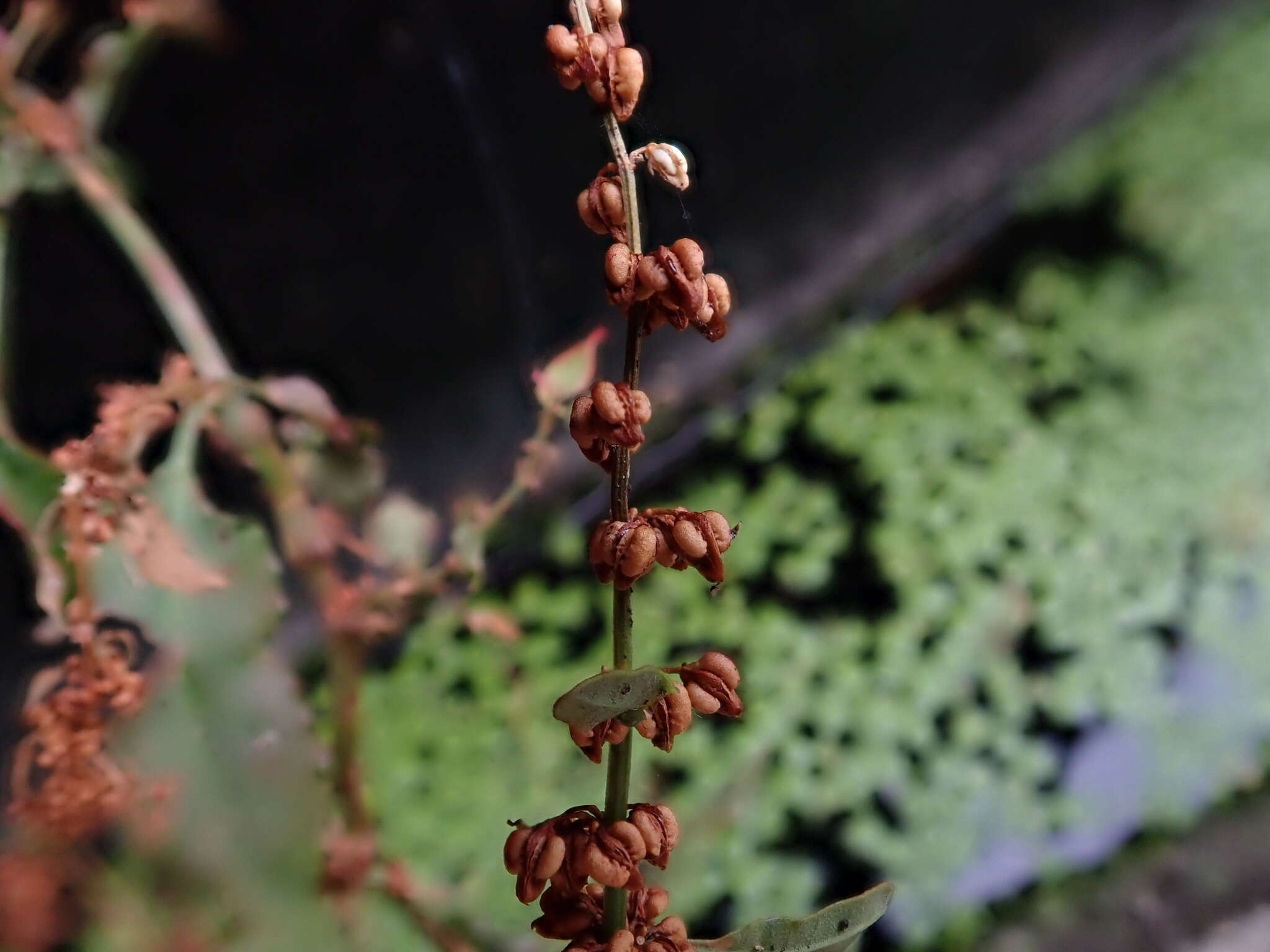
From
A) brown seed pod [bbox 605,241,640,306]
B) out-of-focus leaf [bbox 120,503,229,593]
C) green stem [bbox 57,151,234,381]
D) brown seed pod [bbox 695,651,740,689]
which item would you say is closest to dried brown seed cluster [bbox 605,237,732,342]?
brown seed pod [bbox 605,241,640,306]

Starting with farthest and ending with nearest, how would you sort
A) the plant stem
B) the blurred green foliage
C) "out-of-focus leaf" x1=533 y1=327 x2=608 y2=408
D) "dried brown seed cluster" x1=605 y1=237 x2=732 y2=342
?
the blurred green foliage < the plant stem < "out-of-focus leaf" x1=533 y1=327 x2=608 y2=408 < "dried brown seed cluster" x1=605 y1=237 x2=732 y2=342

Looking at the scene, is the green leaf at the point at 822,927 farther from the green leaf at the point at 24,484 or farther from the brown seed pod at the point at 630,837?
the green leaf at the point at 24,484

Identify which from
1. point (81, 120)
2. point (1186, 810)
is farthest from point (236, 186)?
point (1186, 810)

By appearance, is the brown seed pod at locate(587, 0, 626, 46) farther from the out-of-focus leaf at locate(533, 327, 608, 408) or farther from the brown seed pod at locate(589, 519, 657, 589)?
the out-of-focus leaf at locate(533, 327, 608, 408)

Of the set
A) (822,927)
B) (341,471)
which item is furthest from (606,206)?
(341,471)

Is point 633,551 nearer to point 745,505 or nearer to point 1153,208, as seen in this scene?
point 745,505
